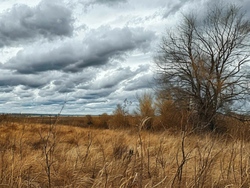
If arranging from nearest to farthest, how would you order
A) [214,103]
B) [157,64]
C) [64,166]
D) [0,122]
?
[64,166], [0,122], [214,103], [157,64]

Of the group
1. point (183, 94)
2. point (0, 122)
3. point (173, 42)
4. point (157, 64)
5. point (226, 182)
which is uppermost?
point (173, 42)

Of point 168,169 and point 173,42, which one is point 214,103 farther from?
point 168,169

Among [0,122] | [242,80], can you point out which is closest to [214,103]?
[242,80]

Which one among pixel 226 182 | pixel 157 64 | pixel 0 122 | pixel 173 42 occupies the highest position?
pixel 173 42

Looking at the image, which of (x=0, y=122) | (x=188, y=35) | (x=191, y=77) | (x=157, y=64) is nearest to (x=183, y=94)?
(x=191, y=77)

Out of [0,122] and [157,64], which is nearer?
[0,122]

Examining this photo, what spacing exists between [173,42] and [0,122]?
55.8 ft

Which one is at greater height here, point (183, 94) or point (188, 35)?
point (188, 35)

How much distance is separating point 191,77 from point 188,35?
10.9ft

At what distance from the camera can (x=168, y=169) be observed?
3785 millimetres

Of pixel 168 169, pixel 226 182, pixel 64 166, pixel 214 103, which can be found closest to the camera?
pixel 226 182

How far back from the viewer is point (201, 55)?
792 inches

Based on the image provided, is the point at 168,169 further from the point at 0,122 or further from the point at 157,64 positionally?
the point at 157,64

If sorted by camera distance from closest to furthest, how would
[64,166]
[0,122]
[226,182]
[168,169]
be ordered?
1. [226,182]
2. [168,169]
3. [64,166]
4. [0,122]
